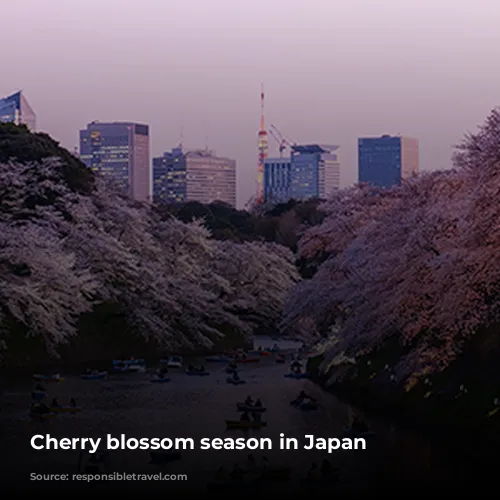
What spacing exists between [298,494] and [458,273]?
9.34 m

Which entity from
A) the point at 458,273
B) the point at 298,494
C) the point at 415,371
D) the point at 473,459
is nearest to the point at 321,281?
the point at 415,371

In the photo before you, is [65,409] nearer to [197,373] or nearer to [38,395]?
[38,395]

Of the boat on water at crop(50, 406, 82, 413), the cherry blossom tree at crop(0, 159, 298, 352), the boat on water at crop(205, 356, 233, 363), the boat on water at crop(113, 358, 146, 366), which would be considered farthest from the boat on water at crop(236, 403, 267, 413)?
the boat on water at crop(205, 356, 233, 363)

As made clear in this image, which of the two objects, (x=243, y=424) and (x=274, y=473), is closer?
(x=274, y=473)

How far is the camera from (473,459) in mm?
25250

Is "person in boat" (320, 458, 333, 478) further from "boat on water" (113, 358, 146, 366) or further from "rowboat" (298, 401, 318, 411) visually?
"boat on water" (113, 358, 146, 366)

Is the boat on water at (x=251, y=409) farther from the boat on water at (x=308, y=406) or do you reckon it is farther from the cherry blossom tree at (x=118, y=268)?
the cherry blossom tree at (x=118, y=268)

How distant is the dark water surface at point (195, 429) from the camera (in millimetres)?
24172

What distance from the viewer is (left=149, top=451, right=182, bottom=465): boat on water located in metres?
25.0

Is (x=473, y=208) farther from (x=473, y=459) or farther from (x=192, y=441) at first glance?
(x=192, y=441)

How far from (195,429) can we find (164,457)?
5480mm

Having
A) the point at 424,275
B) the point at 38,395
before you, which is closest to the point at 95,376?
the point at 38,395

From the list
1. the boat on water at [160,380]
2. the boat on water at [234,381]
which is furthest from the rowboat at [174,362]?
the boat on water at [234,381]

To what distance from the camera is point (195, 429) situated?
1197 inches
